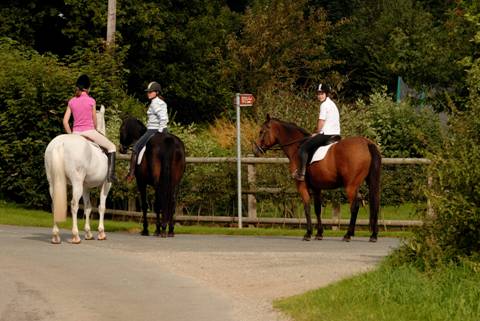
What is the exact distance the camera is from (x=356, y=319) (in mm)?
13094

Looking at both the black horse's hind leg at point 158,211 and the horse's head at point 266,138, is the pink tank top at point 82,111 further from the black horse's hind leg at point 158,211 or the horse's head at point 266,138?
the horse's head at point 266,138

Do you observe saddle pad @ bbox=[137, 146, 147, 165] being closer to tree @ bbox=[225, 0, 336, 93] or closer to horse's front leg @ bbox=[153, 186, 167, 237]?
horse's front leg @ bbox=[153, 186, 167, 237]

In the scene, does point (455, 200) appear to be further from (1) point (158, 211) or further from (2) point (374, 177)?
(1) point (158, 211)

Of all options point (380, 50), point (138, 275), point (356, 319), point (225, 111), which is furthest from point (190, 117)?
point (356, 319)

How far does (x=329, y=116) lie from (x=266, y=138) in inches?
69.5

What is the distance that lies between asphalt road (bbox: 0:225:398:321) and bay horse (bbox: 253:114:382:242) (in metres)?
0.69

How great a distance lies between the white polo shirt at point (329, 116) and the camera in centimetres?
2389

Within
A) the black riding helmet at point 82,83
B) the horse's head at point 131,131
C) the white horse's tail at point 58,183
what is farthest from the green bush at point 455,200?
the horse's head at point 131,131

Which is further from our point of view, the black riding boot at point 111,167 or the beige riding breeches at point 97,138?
the black riding boot at point 111,167

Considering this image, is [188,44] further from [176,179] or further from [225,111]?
[176,179]

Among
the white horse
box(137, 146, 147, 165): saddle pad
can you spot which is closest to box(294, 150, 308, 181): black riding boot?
box(137, 146, 147, 165): saddle pad

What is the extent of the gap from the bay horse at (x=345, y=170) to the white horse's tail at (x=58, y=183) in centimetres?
471

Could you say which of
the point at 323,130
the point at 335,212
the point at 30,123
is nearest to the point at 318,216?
the point at 323,130

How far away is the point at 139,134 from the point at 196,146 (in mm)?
6725
